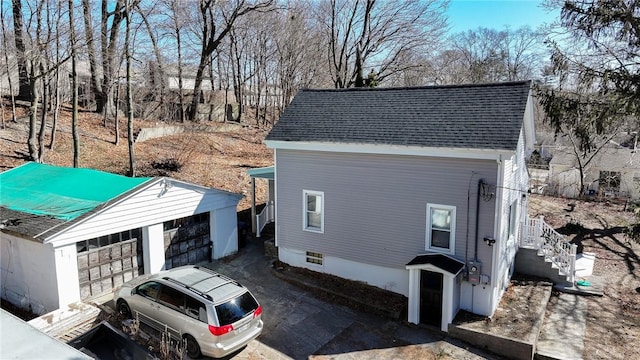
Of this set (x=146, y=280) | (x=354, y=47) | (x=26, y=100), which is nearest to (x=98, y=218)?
(x=146, y=280)

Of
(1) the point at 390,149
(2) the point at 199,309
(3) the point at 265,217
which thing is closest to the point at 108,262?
(2) the point at 199,309

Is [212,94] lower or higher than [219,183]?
higher

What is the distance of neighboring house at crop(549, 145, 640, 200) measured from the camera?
32969 millimetres

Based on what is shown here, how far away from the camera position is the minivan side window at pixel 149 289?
10.4m

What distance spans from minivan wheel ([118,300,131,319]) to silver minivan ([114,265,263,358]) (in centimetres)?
11

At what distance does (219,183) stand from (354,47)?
58.0 feet

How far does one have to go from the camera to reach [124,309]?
1123cm

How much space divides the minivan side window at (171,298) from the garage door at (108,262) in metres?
3.38

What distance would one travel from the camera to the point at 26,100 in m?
29.2

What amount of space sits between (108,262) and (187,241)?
2.93 meters

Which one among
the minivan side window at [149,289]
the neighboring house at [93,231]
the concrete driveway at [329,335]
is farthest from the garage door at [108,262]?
the concrete driveway at [329,335]

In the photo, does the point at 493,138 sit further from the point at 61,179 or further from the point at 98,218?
the point at 61,179

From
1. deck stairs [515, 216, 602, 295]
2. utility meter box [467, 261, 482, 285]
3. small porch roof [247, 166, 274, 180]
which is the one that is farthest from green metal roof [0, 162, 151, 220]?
deck stairs [515, 216, 602, 295]

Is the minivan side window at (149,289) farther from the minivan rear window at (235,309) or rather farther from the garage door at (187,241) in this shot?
the garage door at (187,241)
